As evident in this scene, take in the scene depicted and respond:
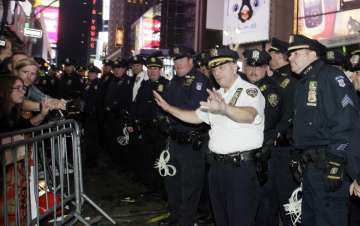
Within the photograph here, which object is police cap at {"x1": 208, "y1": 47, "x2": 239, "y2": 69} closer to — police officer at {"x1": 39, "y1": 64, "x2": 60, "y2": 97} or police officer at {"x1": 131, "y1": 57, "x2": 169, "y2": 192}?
police officer at {"x1": 131, "y1": 57, "x2": 169, "y2": 192}

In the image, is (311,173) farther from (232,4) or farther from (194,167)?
(232,4)

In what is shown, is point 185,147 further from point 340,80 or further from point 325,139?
point 340,80

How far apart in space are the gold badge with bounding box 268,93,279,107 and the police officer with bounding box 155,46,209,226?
80cm

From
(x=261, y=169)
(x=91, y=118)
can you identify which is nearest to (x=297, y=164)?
(x=261, y=169)

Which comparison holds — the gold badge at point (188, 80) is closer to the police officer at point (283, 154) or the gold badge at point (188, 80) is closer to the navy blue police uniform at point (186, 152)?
the navy blue police uniform at point (186, 152)

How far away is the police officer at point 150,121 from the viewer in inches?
285

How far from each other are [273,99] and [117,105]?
4.84m

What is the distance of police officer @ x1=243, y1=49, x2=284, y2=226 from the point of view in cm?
510

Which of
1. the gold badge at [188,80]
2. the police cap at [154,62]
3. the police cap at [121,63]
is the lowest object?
the gold badge at [188,80]

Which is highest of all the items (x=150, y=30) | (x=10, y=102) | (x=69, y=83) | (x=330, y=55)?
(x=150, y=30)

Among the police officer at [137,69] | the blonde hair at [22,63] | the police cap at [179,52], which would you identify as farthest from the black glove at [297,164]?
the police officer at [137,69]

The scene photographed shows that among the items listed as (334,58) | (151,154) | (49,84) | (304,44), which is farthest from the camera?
(49,84)

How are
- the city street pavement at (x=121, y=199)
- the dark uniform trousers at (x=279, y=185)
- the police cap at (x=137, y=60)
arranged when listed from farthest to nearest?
the police cap at (x=137, y=60) → the city street pavement at (x=121, y=199) → the dark uniform trousers at (x=279, y=185)

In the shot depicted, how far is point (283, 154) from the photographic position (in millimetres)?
5203
